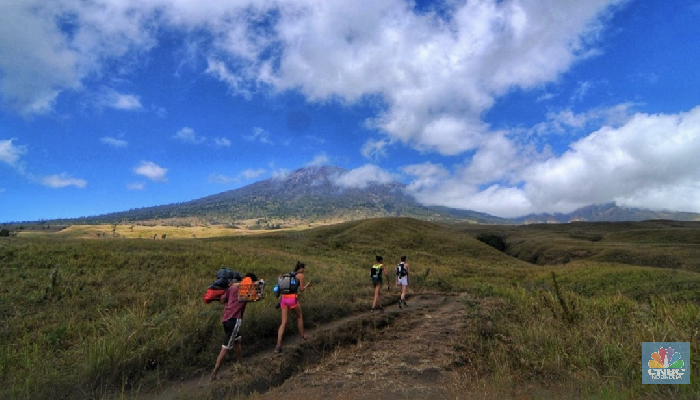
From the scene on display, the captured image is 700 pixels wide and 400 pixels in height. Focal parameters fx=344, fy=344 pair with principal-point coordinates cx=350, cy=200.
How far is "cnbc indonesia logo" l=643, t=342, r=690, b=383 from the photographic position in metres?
4.68

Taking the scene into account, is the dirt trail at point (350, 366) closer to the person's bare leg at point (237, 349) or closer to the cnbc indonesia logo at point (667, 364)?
the person's bare leg at point (237, 349)

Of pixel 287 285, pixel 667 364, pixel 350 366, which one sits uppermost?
pixel 287 285

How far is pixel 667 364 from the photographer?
4.96m

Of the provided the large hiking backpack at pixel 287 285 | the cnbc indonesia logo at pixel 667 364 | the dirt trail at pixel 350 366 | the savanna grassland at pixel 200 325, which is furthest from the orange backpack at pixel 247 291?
the cnbc indonesia logo at pixel 667 364


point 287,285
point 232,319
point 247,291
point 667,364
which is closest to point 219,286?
point 247,291

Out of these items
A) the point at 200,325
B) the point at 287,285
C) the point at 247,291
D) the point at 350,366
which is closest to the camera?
the point at 350,366

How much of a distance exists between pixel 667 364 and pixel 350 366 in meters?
5.44

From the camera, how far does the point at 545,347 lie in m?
6.42

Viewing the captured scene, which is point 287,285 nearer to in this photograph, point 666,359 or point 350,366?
point 350,366

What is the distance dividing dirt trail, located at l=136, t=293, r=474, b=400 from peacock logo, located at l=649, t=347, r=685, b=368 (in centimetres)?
297

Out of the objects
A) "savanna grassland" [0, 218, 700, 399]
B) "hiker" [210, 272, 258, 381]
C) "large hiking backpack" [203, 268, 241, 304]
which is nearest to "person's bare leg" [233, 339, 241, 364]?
"hiker" [210, 272, 258, 381]

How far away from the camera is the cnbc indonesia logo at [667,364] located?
184 inches

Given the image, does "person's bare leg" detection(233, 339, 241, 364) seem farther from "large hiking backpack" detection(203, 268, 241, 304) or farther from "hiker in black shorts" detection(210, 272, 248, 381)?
"large hiking backpack" detection(203, 268, 241, 304)

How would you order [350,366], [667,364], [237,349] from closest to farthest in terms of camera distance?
[667,364] → [350,366] → [237,349]
